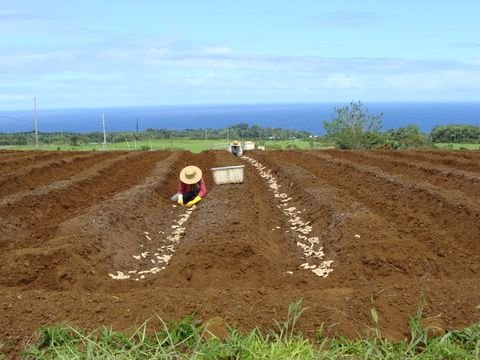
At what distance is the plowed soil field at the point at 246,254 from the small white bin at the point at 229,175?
327mm

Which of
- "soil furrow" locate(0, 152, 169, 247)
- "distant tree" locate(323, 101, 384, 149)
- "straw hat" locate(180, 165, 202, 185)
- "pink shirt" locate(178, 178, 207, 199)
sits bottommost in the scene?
"soil furrow" locate(0, 152, 169, 247)

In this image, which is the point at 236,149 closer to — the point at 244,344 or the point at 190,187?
the point at 190,187

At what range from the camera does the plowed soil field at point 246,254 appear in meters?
5.71

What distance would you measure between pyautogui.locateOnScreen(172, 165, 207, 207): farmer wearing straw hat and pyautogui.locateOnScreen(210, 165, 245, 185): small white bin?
54.0 inches

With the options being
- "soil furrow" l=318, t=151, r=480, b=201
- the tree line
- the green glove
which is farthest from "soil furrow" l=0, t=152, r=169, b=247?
the tree line

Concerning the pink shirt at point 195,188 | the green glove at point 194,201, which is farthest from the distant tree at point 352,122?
the green glove at point 194,201

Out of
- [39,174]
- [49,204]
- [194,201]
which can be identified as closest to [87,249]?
[49,204]

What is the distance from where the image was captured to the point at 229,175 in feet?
52.7

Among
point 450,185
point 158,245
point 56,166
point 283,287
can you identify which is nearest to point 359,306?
point 283,287

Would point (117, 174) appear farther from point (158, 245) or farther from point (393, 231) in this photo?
point (393, 231)

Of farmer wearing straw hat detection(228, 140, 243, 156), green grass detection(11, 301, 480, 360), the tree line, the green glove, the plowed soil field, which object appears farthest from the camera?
the tree line

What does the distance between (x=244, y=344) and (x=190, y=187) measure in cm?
974

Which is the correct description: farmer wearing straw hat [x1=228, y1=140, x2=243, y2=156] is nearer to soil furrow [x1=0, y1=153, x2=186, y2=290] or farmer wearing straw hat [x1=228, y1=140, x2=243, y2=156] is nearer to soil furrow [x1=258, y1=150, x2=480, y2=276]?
soil furrow [x1=258, y1=150, x2=480, y2=276]

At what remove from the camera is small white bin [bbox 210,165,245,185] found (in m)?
16.0
